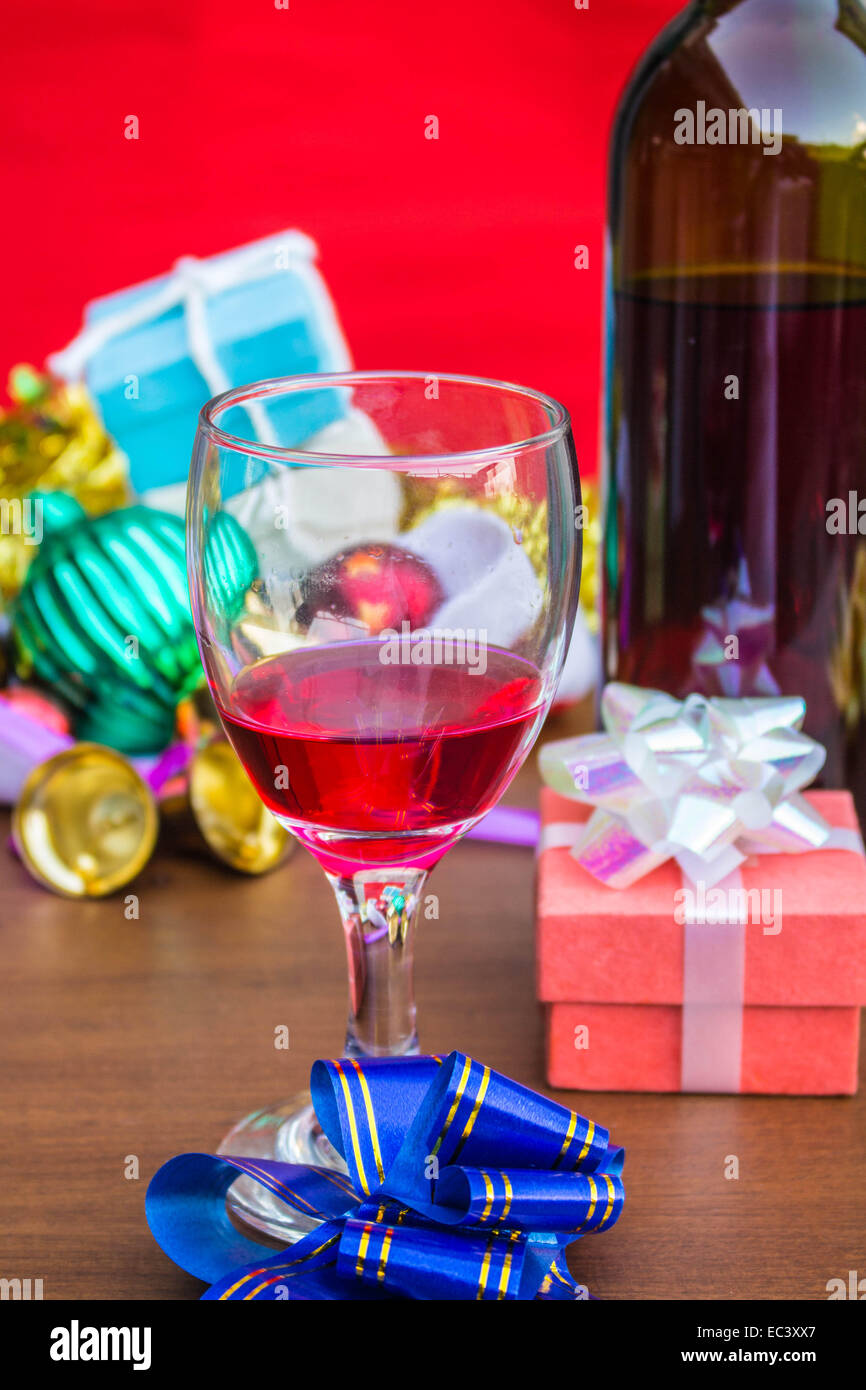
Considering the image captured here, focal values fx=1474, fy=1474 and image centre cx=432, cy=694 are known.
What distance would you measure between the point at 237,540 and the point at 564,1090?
22cm

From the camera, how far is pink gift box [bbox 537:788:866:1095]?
474 millimetres

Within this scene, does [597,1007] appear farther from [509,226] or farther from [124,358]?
[509,226]

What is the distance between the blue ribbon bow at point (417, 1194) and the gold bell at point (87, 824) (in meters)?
0.21

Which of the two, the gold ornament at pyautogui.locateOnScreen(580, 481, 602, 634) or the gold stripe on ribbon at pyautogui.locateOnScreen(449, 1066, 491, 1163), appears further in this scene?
the gold ornament at pyautogui.locateOnScreen(580, 481, 602, 634)

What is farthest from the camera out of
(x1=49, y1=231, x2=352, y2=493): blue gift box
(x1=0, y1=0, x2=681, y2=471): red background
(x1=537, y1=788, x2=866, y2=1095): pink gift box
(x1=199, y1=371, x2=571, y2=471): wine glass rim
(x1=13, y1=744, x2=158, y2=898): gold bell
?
(x1=0, y1=0, x2=681, y2=471): red background

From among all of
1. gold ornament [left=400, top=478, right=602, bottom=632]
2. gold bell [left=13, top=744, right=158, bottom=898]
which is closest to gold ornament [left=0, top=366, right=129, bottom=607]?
gold bell [left=13, top=744, right=158, bottom=898]

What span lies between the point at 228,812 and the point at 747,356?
0.28m

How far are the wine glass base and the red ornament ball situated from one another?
0.53 ft

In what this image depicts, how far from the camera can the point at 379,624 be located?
15.4 inches

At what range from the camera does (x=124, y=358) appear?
2.60 feet

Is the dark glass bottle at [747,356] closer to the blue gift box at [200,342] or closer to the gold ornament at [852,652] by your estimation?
the gold ornament at [852,652]

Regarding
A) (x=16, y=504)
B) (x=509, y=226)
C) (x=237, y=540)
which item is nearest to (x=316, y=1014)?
(x=237, y=540)

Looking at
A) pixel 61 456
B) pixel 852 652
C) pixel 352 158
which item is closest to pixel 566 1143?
pixel 852 652

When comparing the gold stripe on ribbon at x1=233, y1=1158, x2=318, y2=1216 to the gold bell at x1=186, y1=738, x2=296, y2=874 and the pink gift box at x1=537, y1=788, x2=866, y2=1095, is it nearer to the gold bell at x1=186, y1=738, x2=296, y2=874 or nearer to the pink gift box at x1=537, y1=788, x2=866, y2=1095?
the pink gift box at x1=537, y1=788, x2=866, y2=1095
